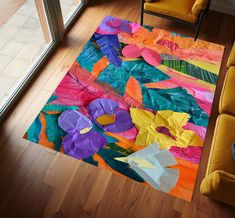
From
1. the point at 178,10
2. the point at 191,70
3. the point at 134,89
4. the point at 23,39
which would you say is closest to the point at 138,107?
the point at 134,89

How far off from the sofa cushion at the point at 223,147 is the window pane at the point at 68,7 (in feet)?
6.59

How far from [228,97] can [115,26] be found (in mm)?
1541

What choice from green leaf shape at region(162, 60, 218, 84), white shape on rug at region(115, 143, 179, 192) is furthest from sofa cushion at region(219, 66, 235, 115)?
white shape on rug at region(115, 143, 179, 192)

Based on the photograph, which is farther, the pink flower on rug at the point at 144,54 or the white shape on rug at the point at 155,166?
the pink flower on rug at the point at 144,54

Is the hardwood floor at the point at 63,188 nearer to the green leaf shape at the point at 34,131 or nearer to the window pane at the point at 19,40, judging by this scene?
the green leaf shape at the point at 34,131

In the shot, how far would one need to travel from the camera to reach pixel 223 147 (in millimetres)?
1831

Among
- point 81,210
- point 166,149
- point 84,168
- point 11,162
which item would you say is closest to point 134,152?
point 166,149

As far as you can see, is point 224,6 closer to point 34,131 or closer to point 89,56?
point 89,56

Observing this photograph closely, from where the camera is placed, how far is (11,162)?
2.16 meters

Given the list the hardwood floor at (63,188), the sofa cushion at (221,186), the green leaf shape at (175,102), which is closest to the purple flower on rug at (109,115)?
the green leaf shape at (175,102)

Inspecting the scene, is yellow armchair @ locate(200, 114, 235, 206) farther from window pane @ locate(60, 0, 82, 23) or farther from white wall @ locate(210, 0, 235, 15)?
window pane @ locate(60, 0, 82, 23)

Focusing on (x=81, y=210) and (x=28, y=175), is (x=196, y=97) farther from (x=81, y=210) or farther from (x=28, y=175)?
(x=28, y=175)

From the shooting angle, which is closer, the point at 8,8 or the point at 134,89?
the point at 8,8

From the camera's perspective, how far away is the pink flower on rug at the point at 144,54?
9.11 ft
